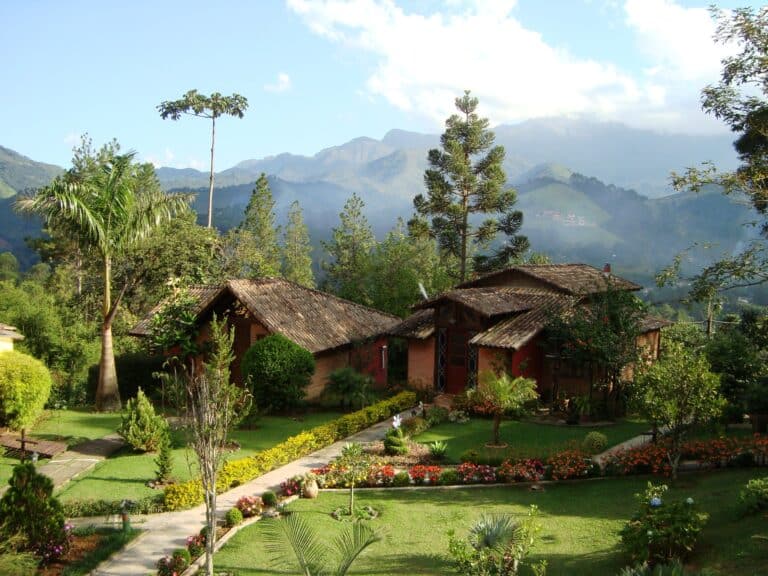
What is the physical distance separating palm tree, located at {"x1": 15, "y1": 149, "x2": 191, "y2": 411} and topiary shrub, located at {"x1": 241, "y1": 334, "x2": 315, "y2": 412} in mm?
4939

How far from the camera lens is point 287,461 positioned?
1666 centimetres

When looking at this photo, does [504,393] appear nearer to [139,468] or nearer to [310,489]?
[310,489]

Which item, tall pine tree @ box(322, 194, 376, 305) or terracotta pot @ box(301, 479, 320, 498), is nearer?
terracotta pot @ box(301, 479, 320, 498)

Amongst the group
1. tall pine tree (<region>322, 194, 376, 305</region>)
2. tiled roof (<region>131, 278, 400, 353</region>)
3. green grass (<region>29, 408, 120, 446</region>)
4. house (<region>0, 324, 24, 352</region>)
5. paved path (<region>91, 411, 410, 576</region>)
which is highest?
tall pine tree (<region>322, 194, 376, 305</region>)

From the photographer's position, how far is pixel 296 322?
2473cm

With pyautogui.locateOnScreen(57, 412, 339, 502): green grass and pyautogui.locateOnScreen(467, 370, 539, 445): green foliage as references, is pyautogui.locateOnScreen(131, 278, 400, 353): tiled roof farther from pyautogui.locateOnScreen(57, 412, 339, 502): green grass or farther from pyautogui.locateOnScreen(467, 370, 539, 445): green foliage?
pyautogui.locateOnScreen(467, 370, 539, 445): green foliage

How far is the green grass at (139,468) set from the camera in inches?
551

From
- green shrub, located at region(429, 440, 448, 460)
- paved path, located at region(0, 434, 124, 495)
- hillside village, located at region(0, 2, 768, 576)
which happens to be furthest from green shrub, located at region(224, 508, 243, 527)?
green shrub, located at region(429, 440, 448, 460)

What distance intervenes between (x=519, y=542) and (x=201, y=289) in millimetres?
22520

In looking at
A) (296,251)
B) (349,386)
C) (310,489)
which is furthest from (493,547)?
(296,251)

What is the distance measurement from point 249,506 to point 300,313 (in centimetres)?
1307

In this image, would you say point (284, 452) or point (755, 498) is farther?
point (284, 452)

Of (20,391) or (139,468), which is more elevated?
(20,391)

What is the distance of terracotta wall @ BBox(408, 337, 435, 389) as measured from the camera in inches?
993
